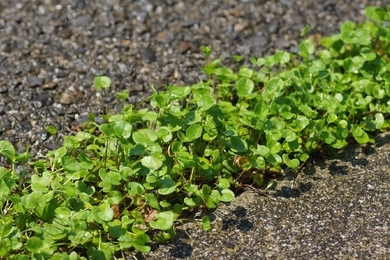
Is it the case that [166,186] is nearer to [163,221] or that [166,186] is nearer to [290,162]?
[163,221]

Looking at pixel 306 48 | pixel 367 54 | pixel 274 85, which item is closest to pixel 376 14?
pixel 367 54

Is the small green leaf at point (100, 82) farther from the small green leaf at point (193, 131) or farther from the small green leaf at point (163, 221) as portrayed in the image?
the small green leaf at point (163, 221)

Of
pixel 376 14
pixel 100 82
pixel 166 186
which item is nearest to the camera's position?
pixel 166 186

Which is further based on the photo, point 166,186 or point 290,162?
point 290,162

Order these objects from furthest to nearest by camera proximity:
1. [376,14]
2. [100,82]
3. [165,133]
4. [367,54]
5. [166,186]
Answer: [376,14]
[367,54]
[100,82]
[165,133]
[166,186]

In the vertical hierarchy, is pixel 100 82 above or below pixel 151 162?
above

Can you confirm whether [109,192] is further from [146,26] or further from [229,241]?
[146,26]

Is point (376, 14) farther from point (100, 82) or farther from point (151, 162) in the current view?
point (151, 162)

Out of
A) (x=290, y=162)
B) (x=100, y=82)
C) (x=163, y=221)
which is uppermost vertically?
(x=100, y=82)
